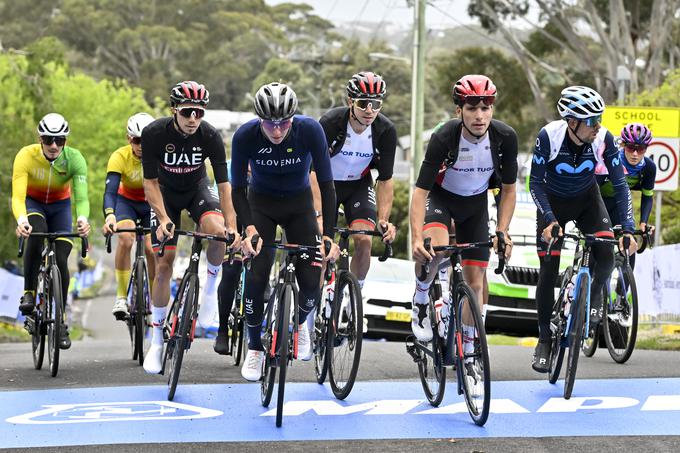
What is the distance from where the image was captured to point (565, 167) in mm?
9984

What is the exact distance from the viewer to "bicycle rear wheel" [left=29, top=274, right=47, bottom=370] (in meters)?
11.5

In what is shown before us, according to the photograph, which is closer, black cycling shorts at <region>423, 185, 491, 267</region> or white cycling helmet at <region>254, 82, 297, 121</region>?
white cycling helmet at <region>254, 82, 297, 121</region>

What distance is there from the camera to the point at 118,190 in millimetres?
12375

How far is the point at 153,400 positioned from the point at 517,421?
272cm

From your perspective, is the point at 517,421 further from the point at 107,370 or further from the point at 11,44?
the point at 11,44

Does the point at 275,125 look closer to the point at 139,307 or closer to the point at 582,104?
the point at 582,104

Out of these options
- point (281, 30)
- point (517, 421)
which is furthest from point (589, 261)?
point (281, 30)

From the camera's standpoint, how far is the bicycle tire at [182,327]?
9141 mm

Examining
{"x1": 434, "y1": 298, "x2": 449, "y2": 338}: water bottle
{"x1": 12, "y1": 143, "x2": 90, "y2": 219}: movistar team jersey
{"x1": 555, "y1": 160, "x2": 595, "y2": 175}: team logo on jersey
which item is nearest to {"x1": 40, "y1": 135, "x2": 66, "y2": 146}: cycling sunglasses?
Answer: {"x1": 12, "y1": 143, "x2": 90, "y2": 219}: movistar team jersey

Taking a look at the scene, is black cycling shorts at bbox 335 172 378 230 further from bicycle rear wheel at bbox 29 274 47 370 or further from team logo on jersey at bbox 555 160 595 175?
bicycle rear wheel at bbox 29 274 47 370

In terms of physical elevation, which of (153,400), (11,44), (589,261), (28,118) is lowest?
(153,400)

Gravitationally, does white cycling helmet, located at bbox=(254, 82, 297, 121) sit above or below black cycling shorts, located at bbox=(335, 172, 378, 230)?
above

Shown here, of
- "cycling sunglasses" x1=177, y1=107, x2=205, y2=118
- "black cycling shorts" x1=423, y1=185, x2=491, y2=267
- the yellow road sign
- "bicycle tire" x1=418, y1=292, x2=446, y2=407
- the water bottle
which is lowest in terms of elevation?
"bicycle tire" x1=418, y1=292, x2=446, y2=407

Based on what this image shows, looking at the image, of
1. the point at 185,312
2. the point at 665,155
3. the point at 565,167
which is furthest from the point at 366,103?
the point at 665,155
